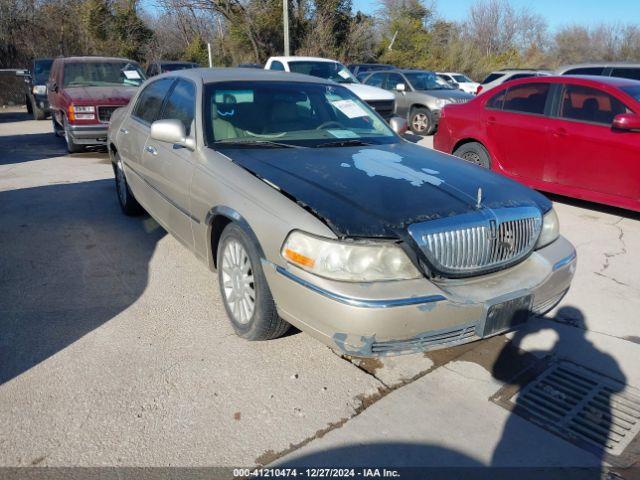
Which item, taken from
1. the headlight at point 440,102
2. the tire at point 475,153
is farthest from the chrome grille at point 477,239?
the headlight at point 440,102

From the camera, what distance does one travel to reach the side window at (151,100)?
15.9ft

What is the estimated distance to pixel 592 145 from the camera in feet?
20.0

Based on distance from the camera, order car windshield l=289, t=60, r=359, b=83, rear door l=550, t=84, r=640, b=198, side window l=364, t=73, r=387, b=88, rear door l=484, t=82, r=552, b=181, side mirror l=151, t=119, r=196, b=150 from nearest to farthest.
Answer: side mirror l=151, t=119, r=196, b=150, rear door l=550, t=84, r=640, b=198, rear door l=484, t=82, r=552, b=181, car windshield l=289, t=60, r=359, b=83, side window l=364, t=73, r=387, b=88

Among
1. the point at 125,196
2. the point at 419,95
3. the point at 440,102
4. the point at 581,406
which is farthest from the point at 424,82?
the point at 581,406

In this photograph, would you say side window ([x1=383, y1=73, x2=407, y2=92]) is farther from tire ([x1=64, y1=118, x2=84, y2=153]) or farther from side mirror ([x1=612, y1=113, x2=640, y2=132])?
side mirror ([x1=612, y1=113, x2=640, y2=132])

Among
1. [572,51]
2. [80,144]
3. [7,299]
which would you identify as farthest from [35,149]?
[572,51]

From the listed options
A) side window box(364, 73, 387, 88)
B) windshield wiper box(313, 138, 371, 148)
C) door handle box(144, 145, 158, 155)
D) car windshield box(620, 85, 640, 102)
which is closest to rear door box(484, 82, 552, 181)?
car windshield box(620, 85, 640, 102)

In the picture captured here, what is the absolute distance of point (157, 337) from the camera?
11.5 feet

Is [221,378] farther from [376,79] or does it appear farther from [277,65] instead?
[376,79]

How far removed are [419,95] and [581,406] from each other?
11.8 m

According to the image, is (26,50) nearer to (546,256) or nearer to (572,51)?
(546,256)

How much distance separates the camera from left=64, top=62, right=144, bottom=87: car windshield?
412 inches

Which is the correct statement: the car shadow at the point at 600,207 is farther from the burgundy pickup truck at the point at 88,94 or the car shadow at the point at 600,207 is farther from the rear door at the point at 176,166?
the burgundy pickup truck at the point at 88,94

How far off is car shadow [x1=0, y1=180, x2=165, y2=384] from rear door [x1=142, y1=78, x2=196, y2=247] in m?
0.67
